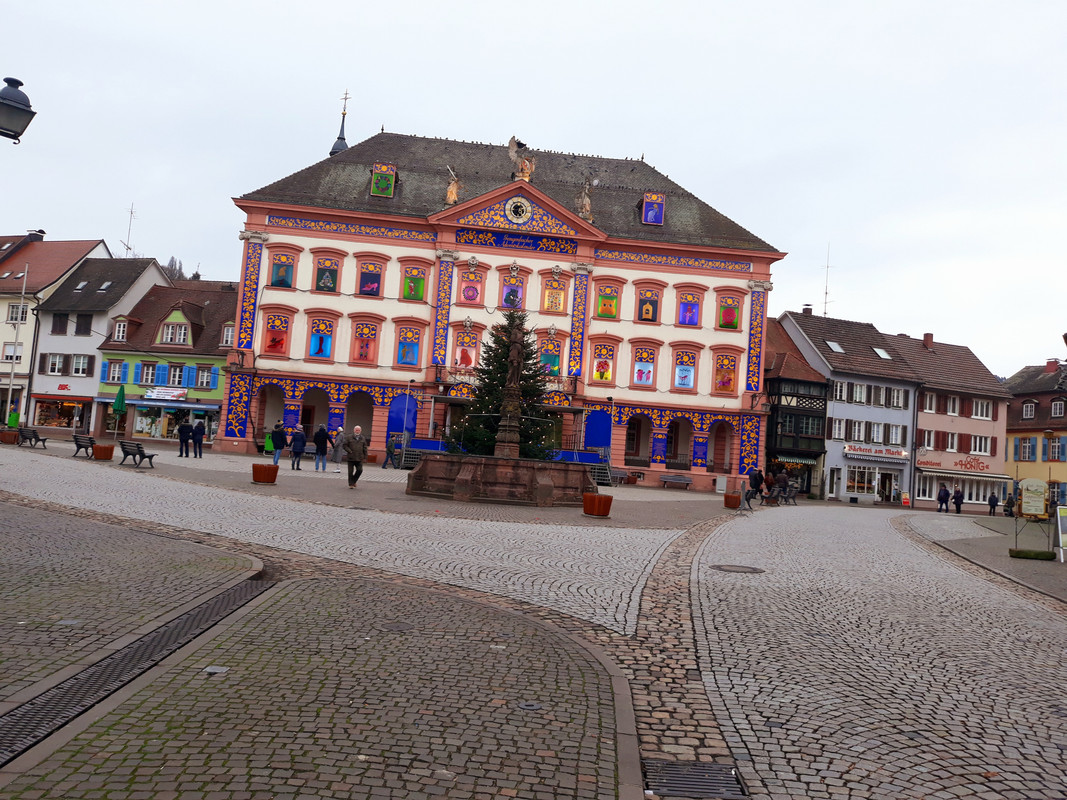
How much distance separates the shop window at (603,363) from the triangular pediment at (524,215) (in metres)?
5.69

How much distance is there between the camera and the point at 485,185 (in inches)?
A: 1911

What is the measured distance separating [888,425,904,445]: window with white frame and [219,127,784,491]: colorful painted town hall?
12.6 metres

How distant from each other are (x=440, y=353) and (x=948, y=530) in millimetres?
26155

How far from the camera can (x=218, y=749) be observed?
4.39 m

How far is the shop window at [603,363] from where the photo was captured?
46562 millimetres

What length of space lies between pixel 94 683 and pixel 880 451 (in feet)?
176

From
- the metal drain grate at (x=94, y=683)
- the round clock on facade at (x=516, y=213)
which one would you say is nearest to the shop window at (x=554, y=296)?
the round clock on facade at (x=516, y=213)

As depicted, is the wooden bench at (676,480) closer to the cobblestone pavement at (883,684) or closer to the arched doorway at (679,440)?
the arched doorway at (679,440)

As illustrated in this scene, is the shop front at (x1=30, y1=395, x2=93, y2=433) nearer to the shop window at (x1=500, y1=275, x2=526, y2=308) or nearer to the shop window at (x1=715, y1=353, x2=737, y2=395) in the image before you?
the shop window at (x1=500, y1=275, x2=526, y2=308)

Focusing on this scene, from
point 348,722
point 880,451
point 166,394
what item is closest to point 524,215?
point 166,394

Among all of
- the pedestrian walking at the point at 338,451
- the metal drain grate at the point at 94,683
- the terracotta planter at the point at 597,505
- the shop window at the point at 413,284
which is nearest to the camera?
the metal drain grate at the point at 94,683

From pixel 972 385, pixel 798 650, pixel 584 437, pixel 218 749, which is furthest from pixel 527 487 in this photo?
pixel 972 385

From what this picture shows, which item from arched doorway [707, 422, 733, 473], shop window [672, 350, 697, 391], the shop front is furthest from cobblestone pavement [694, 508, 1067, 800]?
the shop front

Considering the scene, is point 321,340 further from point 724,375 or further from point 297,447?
point 724,375
